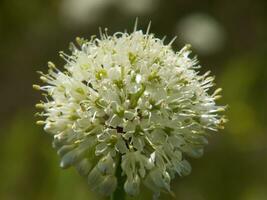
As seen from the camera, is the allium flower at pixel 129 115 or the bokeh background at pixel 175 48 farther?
the bokeh background at pixel 175 48

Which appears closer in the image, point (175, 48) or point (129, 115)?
point (129, 115)

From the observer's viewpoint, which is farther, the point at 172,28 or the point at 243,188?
the point at 172,28

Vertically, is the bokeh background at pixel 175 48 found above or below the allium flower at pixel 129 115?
above

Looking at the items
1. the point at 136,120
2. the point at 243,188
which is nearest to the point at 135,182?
the point at 136,120

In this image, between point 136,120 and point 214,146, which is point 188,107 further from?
point 214,146

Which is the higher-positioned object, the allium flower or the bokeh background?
the bokeh background
